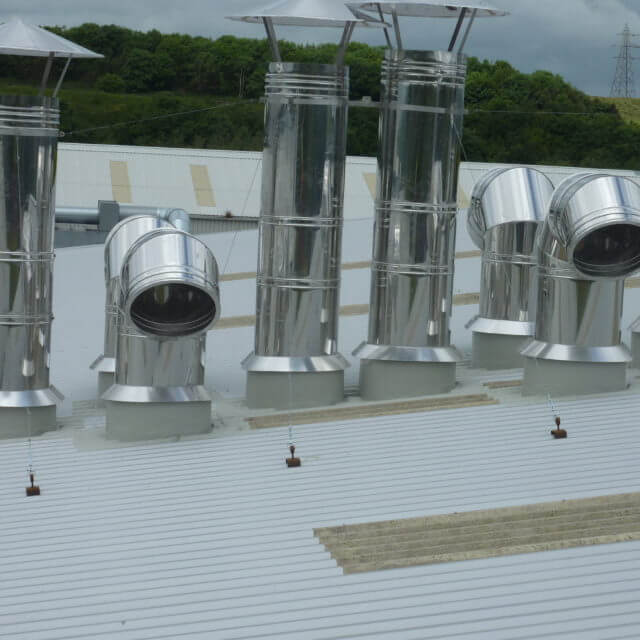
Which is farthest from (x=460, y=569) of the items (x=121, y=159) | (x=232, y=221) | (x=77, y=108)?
(x=77, y=108)

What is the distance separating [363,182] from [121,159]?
7364 mm

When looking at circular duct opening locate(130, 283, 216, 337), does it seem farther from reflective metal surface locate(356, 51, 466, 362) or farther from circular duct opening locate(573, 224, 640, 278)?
circular duct opening locate(573, 224, 640, 278)

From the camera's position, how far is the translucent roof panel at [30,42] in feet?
44.5

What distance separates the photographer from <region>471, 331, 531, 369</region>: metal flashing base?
1522 centimetres

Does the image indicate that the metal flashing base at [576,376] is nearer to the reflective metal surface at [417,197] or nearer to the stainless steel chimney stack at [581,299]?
the stainless steel chimney stack at [581,299]

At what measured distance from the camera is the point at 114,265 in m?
14.6

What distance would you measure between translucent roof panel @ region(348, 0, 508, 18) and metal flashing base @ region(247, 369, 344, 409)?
4.33 m

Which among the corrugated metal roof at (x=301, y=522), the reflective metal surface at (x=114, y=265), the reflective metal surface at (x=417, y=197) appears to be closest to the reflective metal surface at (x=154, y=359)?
the corrugated metal roof at (x=301, y=522)

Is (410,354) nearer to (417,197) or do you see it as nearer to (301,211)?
(417,197)

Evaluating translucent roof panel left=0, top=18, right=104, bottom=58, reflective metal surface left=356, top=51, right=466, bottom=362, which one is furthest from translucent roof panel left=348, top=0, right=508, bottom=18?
translucent roof panel left=0, top=18, right=104, bottom=58

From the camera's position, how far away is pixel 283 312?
1360cm

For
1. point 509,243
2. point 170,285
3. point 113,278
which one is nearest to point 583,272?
point 509,243

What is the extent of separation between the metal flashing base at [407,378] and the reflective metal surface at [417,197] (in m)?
0.21

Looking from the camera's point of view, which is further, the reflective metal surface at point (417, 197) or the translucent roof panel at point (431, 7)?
the reflective metal surface at point (417, 197)
